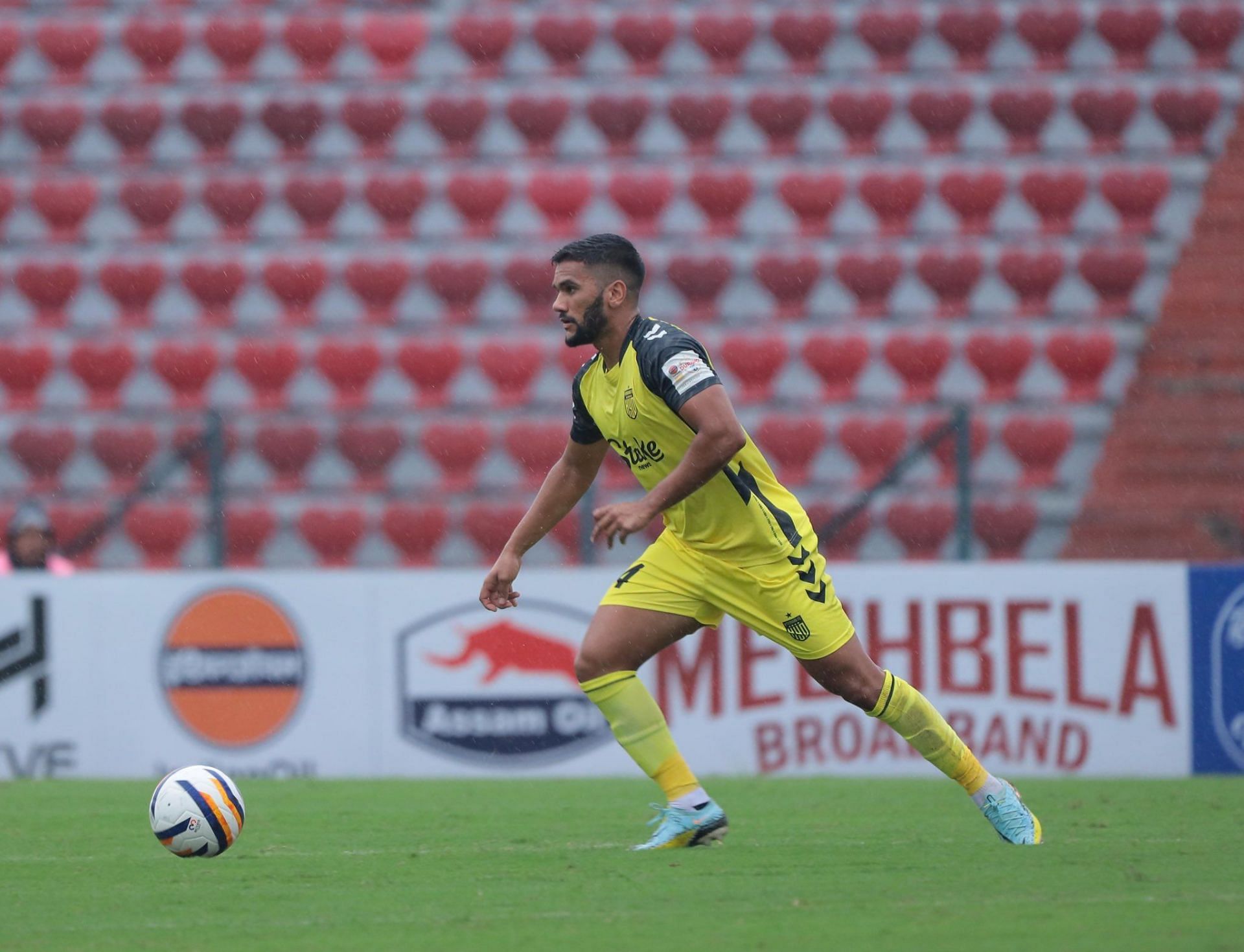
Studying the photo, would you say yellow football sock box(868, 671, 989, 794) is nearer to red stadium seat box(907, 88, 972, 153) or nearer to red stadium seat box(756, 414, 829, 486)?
red stadium seat box(756, 414, 829, 486)

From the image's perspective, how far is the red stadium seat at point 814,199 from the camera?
538 inches

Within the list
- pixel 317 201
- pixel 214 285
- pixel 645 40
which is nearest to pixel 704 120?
pixel 645 40

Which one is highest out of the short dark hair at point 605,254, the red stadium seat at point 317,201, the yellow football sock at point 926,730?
the red stadium seat at point 317,201

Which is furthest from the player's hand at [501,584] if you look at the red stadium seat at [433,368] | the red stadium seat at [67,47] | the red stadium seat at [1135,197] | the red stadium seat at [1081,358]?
the red stadium seat at [67,47]

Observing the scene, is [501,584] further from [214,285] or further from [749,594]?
[214,285]

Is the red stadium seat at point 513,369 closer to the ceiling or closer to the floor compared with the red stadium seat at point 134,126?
closer to the floor

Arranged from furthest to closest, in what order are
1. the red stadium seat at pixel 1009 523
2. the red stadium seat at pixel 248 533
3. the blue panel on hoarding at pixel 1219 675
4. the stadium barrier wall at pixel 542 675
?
the red stadium seat at pixel 248 533, the red stadium seat at pixel 1009 523, the stadium barrier wall at pixel 542 675, the blue panel on hoarding at pixel 1219 675

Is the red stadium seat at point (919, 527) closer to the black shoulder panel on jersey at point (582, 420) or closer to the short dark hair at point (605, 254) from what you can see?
the black shoulder panel on jersey at point (582, 420)

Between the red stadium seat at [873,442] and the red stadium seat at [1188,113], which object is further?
the red stadium seat at [1188,113]

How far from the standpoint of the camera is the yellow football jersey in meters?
5.87

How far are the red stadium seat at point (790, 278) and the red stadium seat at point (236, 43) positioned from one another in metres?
4.67

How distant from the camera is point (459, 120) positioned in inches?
559

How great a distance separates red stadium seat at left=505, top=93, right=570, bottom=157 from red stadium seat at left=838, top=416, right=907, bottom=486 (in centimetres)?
376

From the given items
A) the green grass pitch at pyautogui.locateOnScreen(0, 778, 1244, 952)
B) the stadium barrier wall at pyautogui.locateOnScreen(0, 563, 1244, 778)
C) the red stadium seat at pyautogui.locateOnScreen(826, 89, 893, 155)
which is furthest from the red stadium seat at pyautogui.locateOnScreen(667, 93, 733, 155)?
the green grass pitch at pyautogui.locateOnScreen(0, 778, 1244, 952)
